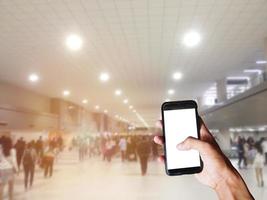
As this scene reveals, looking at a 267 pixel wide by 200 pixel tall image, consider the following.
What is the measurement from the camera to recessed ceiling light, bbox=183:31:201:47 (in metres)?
8.86

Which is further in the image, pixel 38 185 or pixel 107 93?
pixel 107 93

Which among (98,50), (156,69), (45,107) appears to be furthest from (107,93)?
(98,50)

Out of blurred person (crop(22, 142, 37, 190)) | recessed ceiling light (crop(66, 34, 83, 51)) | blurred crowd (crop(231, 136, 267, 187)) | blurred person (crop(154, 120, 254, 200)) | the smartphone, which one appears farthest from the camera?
blurred person (crop(22, 142, 37, 190))

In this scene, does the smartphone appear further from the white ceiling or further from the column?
the column

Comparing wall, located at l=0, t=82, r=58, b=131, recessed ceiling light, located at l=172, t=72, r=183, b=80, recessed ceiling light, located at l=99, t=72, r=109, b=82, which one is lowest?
wall, located at l=0, t=82, r=58, b=131

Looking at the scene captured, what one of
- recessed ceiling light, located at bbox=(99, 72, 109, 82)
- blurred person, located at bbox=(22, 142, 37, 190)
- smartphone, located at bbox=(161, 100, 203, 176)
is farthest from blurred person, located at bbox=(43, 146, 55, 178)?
smartphone, located at bbox=(161, 100, 203, 176)

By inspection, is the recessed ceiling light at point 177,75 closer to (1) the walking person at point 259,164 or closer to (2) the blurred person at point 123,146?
(1) the walking person at point 259,164

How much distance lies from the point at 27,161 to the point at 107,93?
8.42 meters

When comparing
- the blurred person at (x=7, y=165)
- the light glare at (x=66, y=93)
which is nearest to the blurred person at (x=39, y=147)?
the blurred person at (x=7, y=165)

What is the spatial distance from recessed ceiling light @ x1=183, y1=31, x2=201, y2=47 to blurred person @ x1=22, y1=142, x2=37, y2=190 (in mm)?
7156

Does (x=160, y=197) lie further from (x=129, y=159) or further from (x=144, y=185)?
(x=129, y=159)

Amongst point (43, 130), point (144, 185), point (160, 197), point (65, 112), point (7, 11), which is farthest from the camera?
point (65, 112)

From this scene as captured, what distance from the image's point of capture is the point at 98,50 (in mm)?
10391

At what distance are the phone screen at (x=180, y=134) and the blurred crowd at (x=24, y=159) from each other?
9943 mm
